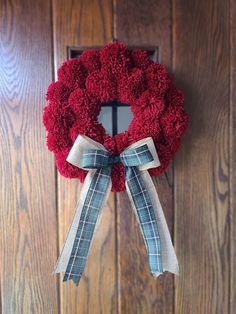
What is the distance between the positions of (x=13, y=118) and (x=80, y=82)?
7.3 inches

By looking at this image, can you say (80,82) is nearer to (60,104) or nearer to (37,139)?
(60,104)

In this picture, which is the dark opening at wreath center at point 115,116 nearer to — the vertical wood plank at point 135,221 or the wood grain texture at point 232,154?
the vertical wood plank at point 135,221

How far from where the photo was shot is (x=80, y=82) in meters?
0.57

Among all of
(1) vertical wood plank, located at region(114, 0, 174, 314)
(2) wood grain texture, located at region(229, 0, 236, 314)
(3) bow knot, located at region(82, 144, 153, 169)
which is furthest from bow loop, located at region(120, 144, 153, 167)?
(2) wood grain texture, located at region(229, 0, 236, 314)

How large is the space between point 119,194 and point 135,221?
0.24 ft

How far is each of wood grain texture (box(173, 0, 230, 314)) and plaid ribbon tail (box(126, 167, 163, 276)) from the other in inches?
4.2

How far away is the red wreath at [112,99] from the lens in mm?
556

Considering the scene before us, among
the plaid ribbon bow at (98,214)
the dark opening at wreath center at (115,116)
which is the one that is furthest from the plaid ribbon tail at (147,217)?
the dark opening at wreath center at (115,116)

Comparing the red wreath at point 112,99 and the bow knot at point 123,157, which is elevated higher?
the red wreath at point 112,99

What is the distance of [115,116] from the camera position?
610 millimetres

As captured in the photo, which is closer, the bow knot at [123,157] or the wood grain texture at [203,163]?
the bow knot at [123,157]

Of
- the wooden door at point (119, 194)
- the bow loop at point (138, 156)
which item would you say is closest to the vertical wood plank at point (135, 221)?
the wooden door at point (119, 194)

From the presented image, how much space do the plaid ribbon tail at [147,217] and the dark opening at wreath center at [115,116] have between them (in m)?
0.10

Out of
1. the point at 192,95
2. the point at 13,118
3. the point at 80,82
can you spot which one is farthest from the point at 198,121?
the point at 13,118
